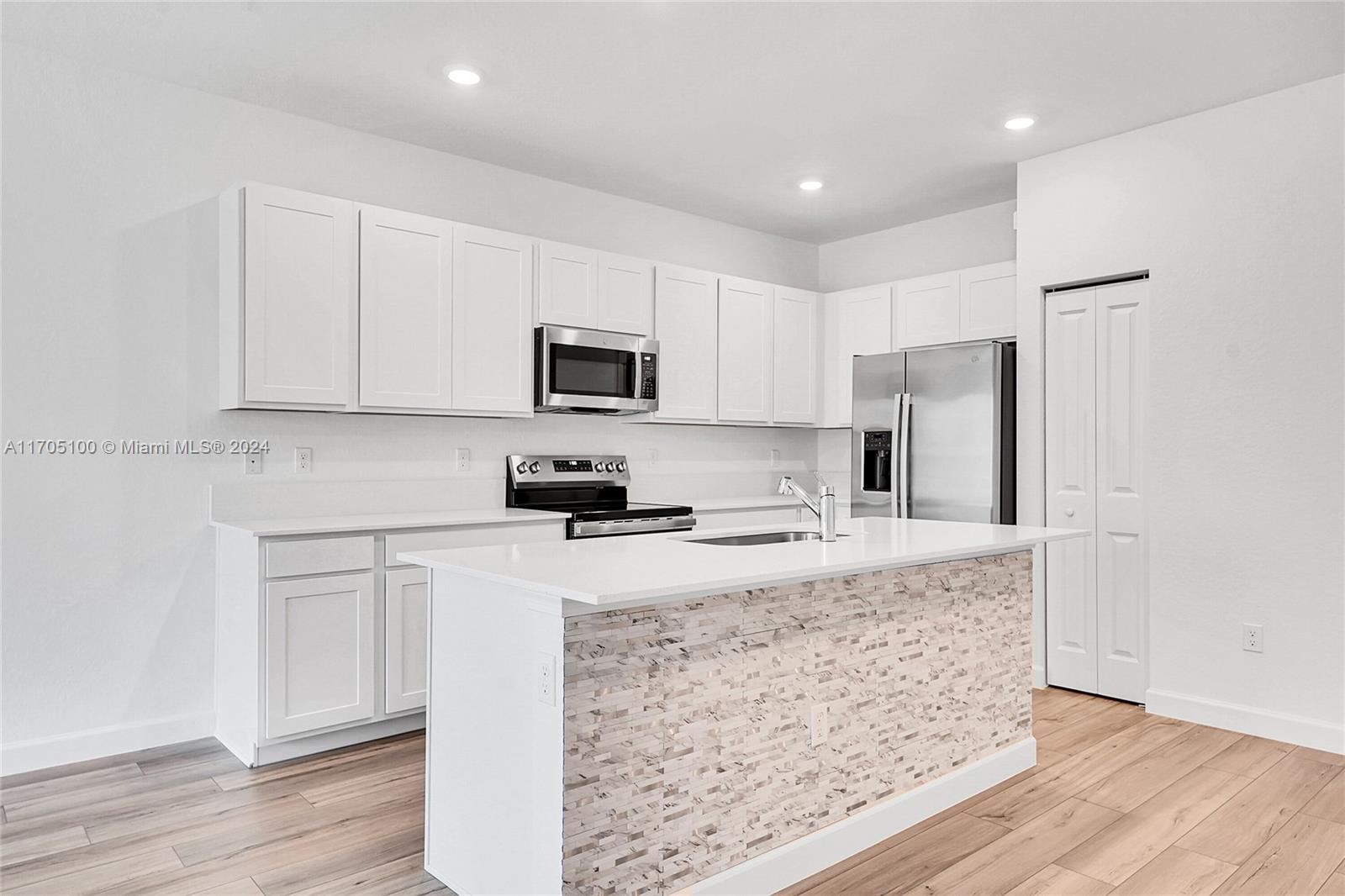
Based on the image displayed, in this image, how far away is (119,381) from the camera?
3305 millimetres

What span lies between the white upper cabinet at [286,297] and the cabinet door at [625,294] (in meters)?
1.35

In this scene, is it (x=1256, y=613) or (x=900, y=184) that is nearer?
(x=1256, y=613)

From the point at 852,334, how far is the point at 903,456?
122 centimetres

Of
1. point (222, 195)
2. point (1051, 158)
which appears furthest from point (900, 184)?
point (222, 195)

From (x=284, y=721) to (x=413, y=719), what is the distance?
1.94 ft

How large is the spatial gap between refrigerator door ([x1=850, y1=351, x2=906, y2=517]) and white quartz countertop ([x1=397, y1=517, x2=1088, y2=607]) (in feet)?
5.53

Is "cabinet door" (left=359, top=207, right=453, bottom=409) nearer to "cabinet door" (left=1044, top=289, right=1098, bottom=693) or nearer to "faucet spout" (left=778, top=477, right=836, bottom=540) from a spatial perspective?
"faucet spout" (left=778, top=477, right=836, bottom=540)

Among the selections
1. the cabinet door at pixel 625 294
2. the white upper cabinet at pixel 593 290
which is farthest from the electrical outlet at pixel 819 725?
the cabinet door at pixel 625 294

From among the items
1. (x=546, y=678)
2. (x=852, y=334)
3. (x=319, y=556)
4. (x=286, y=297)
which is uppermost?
(x=852, y=334)

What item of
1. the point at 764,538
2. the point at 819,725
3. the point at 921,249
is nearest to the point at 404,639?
the point at 764,538

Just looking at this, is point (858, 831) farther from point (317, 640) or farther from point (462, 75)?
point (462, 75)

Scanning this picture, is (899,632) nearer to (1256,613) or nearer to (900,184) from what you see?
(1256,613)

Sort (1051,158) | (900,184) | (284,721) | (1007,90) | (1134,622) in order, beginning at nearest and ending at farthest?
(284,721), (1007,90), (1134,622), (1051,158), (900,184)

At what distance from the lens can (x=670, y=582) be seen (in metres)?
1.83
